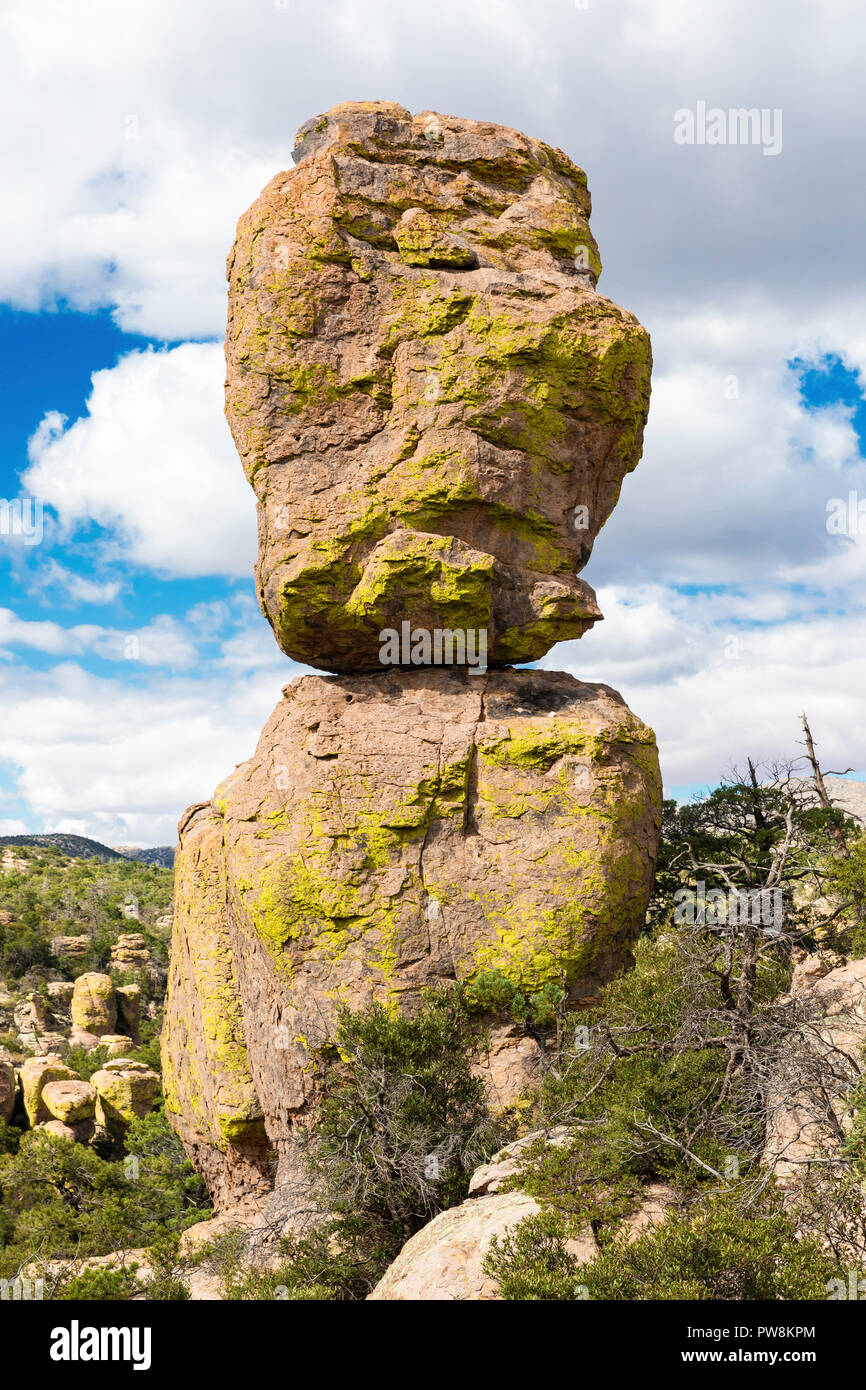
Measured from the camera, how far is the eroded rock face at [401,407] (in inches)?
503

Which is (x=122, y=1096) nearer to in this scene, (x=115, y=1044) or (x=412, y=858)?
(x=115, y=1044)

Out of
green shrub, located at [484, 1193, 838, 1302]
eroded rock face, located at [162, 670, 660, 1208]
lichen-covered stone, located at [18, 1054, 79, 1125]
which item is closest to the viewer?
green shrub, located at [484, 1193, 838, 1302]

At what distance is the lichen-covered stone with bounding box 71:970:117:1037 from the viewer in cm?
3822

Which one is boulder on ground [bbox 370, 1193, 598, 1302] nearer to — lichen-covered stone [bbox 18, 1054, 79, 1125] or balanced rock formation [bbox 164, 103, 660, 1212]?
balanced rock formation [bbox 164, 103, 660, 1212]

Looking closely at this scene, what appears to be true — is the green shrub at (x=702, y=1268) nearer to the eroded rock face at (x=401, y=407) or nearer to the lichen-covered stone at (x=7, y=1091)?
the eroded rock face at (x=401, y=407)

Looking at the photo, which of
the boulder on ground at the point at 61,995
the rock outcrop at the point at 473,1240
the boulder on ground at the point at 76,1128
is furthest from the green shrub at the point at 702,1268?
the boulder on ground at the point at 61,995

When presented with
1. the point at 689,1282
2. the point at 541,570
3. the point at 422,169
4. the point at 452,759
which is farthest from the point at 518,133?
the point at 689,1282

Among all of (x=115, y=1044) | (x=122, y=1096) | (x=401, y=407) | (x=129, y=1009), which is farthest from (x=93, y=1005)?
(x=401, y=407)

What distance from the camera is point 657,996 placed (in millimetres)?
9719

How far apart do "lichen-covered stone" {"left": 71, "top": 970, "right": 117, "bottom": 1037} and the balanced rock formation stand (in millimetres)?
26179

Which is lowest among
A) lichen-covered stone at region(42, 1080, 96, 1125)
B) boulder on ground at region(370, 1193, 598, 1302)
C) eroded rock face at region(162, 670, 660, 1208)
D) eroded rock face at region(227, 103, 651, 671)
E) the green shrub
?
lichen-covered stone at region(42, 1080, 96, 1125)

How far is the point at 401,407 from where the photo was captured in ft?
42.7

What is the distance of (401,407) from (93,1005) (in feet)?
106

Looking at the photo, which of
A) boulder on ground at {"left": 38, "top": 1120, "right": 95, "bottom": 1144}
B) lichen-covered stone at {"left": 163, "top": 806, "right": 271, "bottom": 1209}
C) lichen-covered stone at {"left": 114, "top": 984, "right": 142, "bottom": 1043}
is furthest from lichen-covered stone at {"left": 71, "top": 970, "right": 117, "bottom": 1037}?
lichen-covered stone at {"left": 163, "top": 806, "right": 271, "bottom": 1209}
